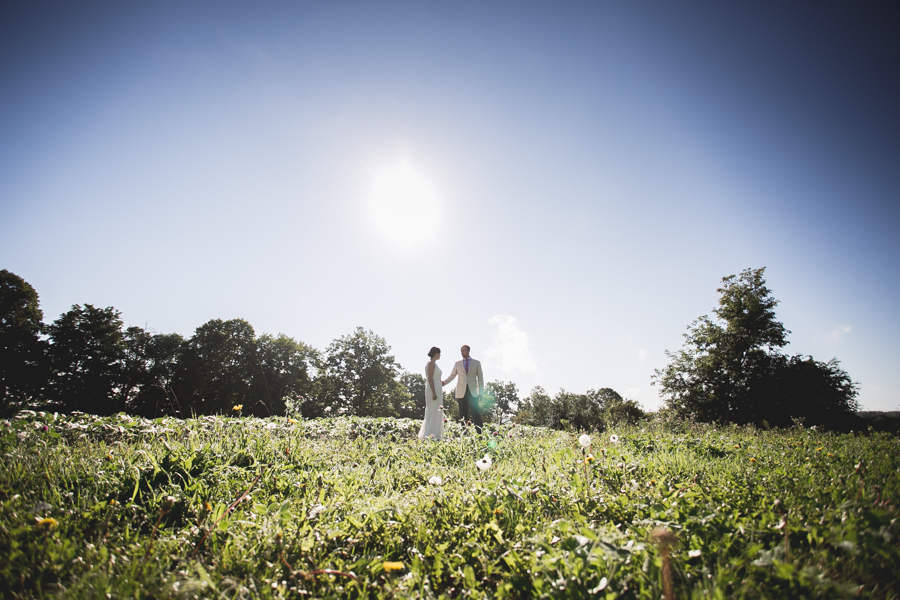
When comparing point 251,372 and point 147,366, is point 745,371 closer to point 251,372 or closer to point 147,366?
point 251,372

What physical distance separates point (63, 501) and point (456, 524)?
256 cm

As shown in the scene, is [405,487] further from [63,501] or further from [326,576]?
[63,501]

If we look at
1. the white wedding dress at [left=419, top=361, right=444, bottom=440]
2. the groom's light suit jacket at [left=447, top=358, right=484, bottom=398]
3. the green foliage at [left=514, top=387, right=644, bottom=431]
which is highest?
the groom's light suit jacket at [left=447, top=358, right=484, bottom=398]

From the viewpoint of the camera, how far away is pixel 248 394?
27.5 meters

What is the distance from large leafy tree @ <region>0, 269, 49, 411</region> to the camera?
19750 millimetres

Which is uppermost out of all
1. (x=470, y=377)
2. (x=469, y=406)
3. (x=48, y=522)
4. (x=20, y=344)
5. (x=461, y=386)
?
(x=20, y=344)

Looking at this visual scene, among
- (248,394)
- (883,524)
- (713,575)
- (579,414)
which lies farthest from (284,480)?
(248,394)

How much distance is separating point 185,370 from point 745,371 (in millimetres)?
39685

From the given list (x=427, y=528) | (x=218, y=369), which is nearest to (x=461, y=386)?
(x=427, y=528)

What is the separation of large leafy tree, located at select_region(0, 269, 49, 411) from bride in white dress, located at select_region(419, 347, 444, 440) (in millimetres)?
25967

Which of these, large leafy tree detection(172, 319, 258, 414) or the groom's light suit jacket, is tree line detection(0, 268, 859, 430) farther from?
the groom's light suit jacket

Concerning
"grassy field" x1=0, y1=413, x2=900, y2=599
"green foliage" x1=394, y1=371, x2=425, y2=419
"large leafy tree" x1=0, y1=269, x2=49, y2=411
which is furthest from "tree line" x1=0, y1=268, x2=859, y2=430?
"grassy field" x1=0, y1=413, x2=900, y2=599

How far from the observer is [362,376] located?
1275 inches

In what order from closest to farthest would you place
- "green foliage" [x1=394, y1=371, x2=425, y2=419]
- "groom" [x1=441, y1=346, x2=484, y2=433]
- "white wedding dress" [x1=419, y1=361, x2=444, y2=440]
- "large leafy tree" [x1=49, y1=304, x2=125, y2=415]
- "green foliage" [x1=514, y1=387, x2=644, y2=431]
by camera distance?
1. "white wedding dress" [x1=419, y1=361, x2=444, y2=440]
2. "groom" [x1=441, y1=346, x2=484, y2=433]
3. "green foliage" [x1=514, y1=387, x2=644, y2=431]
4. "large leafy tree" [x1=49, y1=304, x2=125, y2=415]
5. "green foliage" [x1=394, y1=371, x2=425, y2=419]
